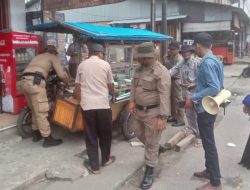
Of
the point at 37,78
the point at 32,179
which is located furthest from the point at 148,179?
the point at 37,78

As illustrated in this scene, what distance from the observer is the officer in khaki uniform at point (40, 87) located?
558 centimetres

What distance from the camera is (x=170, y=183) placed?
465 cm

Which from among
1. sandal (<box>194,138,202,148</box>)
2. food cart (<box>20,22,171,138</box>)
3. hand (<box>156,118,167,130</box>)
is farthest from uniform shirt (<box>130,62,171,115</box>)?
sandal (<box>194,138,202,148</box>)

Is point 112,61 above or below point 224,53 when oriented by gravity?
above

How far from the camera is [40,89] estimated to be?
5609 millimetres

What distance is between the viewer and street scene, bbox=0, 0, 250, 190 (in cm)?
432

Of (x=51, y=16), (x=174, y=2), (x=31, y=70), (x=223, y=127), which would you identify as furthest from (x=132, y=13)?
(x=31, y=70)

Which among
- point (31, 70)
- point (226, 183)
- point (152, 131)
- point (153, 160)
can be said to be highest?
point (31, 70)

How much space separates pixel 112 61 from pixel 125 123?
3.70 ft

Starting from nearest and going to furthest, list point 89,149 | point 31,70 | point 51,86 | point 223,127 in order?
point 89,149 → point 31,70 → point 51,86 → point 223,127

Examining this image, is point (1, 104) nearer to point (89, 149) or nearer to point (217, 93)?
point (89, 149)

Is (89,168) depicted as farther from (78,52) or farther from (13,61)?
(13,61)

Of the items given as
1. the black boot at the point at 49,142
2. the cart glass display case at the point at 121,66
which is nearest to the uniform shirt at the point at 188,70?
the cart glass display case at the point at 121,66

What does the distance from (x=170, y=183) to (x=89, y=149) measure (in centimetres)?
119
